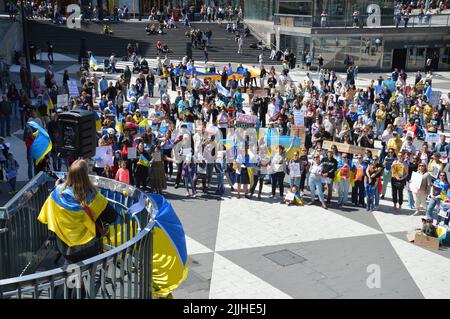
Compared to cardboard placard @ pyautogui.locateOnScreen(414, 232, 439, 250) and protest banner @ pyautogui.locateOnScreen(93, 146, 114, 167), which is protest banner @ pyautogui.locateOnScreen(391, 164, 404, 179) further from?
protest banner @ pyautogui.locateOnScreen(93, 146, 114, 167)

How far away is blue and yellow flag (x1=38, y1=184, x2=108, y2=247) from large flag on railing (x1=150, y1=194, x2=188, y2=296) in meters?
1.15

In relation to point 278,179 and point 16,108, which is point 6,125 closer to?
point 16,108

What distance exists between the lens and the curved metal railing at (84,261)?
195 inches

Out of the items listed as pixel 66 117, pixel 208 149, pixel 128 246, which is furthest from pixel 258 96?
pixel 128 246

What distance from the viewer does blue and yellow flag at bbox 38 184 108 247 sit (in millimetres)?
5941

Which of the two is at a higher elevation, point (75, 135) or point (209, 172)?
point (75, 135)

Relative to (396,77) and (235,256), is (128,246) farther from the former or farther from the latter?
(396,77)

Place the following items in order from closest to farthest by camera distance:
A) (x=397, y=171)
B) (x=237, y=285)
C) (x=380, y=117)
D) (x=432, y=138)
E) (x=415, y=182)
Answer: (x=237, y=285) → (x=415, y=182) → (x=397, y=171) → (x=432, y=138) → (x=380, y=117)

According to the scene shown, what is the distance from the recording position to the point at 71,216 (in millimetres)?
6004

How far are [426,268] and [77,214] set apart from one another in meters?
7.73

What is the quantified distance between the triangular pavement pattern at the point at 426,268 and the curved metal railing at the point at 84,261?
19.1 ft

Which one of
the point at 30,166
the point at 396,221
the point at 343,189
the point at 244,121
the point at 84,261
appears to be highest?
the point at 84,261

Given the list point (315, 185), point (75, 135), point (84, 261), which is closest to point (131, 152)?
point (315, 185)

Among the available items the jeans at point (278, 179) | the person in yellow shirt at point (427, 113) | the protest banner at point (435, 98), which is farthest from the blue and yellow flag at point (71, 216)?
the protest banner at point (435, 98)
